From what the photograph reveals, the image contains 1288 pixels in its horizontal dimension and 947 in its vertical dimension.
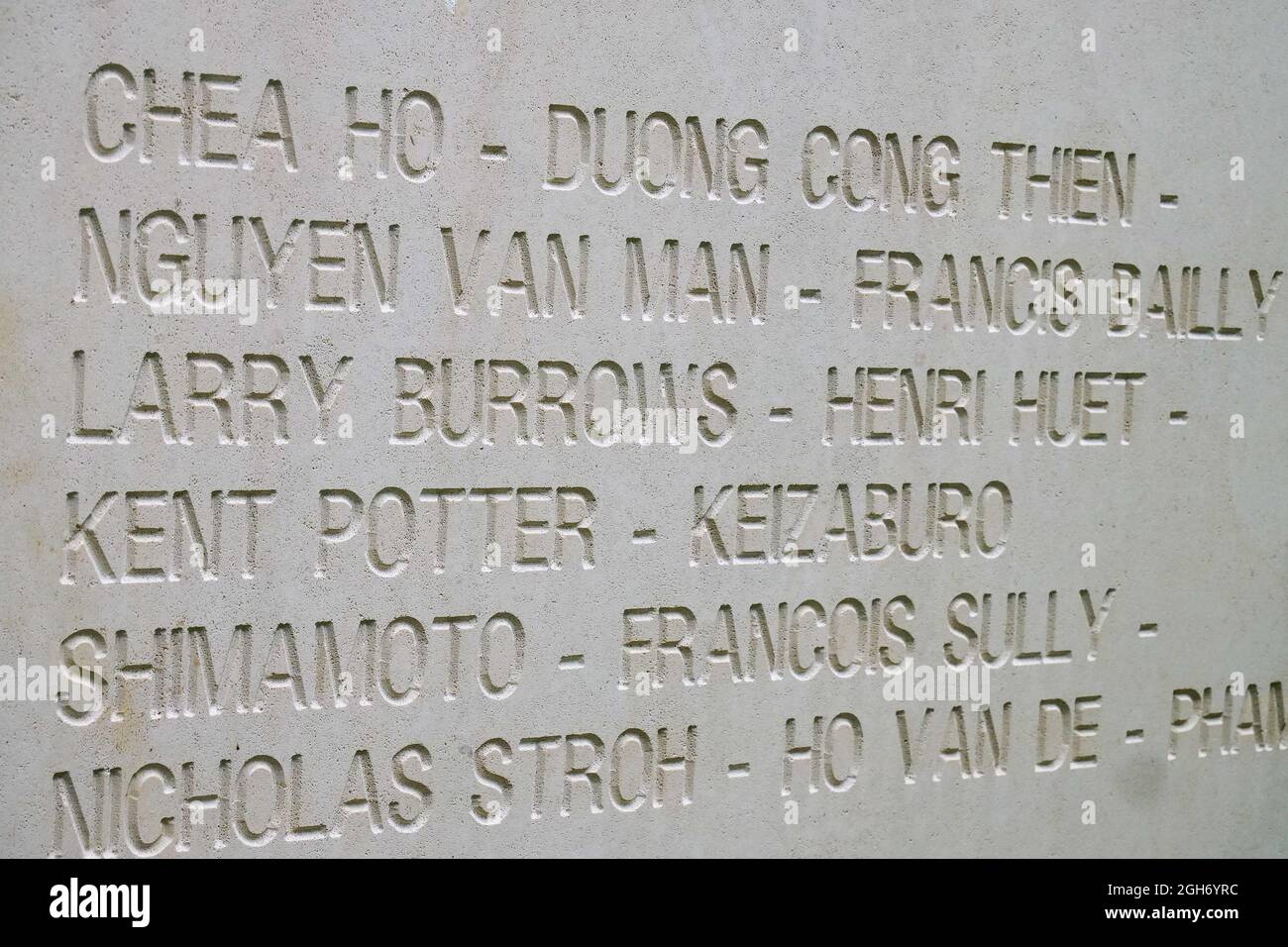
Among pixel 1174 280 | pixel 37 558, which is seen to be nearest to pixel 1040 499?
pixel 1174 280

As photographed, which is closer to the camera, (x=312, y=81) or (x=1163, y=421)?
(x=312, y=81)

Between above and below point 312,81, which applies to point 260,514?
below

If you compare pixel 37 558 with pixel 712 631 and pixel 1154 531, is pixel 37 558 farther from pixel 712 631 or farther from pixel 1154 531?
pixel 1154 531

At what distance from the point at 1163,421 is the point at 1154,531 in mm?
295

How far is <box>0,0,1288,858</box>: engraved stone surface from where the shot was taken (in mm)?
2906

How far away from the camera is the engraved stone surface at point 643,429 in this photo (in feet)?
9.53

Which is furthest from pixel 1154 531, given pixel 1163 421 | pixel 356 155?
pixel 356 155

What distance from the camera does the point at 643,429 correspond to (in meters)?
3.26

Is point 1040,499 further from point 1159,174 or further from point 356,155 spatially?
point 356,155
